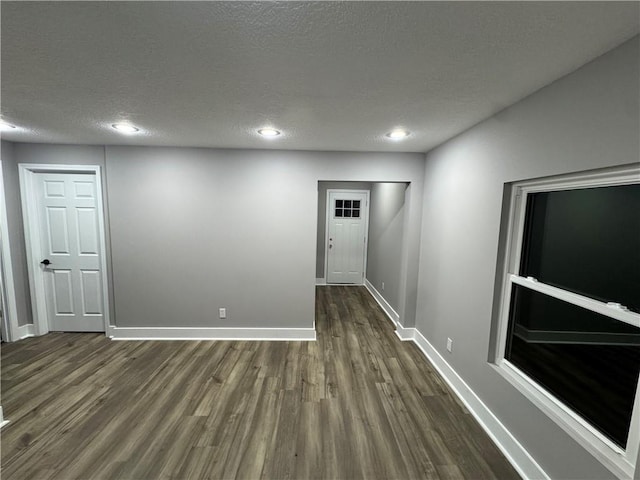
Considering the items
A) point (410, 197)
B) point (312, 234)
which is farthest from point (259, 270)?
point (410, 197)

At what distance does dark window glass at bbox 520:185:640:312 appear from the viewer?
1.23m

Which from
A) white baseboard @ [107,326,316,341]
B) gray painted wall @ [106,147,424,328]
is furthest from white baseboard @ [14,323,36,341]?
gray painted wall @ [106,147,424,328]

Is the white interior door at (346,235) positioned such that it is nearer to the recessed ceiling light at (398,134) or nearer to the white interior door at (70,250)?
the recessed ceiling light at (398,134)

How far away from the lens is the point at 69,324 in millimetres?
3328

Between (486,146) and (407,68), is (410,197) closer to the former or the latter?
(486,146)

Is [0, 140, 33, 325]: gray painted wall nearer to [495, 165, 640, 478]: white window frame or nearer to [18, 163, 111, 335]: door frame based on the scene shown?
[18, 163, 111, 335]: door frame

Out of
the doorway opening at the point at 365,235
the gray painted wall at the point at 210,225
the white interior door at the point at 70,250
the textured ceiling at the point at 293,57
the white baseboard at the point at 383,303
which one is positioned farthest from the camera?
the doorway opening at the point at 365,235

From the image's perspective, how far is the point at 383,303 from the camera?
4.49 meters

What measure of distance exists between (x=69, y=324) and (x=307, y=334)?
3086mm

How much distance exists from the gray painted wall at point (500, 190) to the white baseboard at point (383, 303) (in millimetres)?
632

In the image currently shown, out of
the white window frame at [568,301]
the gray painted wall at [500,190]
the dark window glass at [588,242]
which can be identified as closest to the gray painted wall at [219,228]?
the gray painted wall at [500,190]

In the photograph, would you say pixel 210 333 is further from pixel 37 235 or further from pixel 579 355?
pixel 579 355

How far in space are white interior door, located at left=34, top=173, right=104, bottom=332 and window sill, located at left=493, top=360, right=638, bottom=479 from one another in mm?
4392

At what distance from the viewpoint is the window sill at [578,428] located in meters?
1.16
